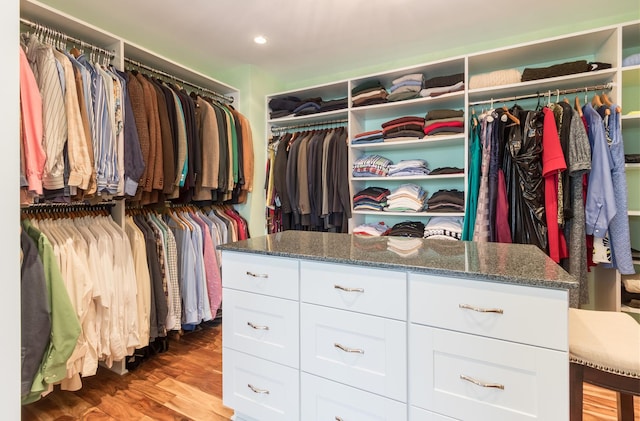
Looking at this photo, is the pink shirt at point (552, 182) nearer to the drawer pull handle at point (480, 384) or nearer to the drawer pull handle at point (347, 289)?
the drawer pull handle at point (480, 384)

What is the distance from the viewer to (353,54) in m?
2.89

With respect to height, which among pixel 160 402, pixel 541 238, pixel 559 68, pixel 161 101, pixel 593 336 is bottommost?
pixel 160 402

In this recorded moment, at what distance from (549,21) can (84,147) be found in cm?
311

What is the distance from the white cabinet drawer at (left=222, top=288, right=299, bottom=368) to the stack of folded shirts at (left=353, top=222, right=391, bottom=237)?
1.56 metres

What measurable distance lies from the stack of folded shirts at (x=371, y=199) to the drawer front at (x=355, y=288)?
5.35ft

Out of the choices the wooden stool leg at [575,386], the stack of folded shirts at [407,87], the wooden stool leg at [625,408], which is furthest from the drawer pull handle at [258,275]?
the stack of folded shirts at [407,87]

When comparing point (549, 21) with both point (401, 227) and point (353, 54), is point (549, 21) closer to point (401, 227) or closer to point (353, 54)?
point (353, 54)

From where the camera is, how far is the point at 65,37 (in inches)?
70.9

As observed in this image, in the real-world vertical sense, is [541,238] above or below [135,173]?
below

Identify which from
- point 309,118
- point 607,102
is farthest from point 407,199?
point 607,102

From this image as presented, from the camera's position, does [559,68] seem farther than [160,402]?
Yes

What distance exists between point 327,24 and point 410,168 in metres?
1.28

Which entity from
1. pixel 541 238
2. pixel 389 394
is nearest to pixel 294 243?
pixel 389 394

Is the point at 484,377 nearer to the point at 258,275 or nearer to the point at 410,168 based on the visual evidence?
the point at 258,275
